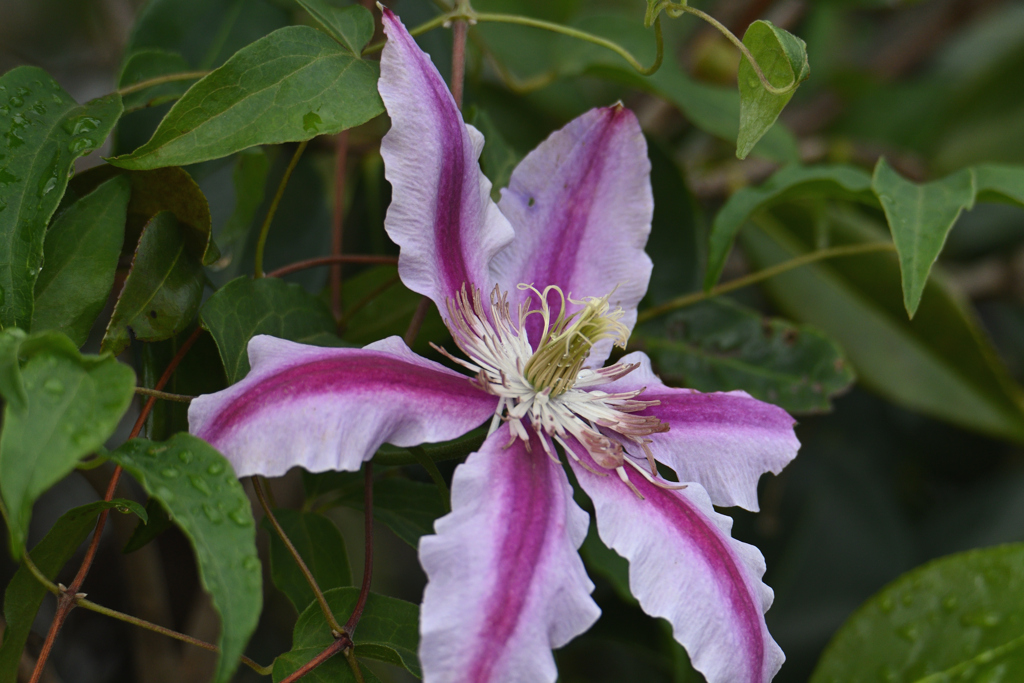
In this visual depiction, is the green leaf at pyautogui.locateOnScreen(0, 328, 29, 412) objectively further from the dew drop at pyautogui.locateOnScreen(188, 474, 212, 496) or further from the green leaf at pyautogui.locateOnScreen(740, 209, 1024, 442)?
the green leaf at pyautogui.locateOnScreen(740, 209, 1024, 442)

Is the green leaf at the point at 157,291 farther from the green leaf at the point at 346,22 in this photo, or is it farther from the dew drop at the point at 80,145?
the green leaf at the point at 346,22

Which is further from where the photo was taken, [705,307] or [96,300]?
[705,307]

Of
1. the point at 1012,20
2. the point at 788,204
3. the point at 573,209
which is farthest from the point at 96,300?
the point at 1012,20

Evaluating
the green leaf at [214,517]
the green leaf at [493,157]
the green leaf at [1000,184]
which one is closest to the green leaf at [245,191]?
the green leaf at [493,157]

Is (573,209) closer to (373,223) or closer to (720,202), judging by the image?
(373,223)

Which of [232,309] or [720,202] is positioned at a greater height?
[232,309]

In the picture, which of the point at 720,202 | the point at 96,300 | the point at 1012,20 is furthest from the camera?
the point at 1012,20
